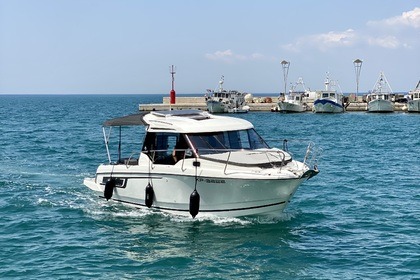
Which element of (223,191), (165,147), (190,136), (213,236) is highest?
(190,136)

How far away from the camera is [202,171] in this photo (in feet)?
56.7

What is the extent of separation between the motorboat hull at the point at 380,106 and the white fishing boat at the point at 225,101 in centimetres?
1840

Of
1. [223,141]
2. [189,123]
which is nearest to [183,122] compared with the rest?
[189,123]

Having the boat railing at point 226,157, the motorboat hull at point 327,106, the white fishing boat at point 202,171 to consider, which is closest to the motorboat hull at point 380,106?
the motorboat hull at point 327,106

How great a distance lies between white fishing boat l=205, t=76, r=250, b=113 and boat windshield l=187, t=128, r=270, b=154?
69.3 meters

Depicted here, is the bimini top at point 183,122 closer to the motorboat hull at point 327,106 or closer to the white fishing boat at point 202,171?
the white fishing boat at point 202,171

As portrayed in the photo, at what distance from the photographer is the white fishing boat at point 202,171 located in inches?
672

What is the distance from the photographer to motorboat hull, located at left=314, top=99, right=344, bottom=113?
88.2m

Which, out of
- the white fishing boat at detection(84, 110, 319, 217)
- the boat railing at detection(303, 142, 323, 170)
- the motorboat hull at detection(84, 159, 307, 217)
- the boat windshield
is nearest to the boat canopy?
the white fishing boat at detection(84, 110, 319, 217)

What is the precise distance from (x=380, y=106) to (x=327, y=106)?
7.33 m

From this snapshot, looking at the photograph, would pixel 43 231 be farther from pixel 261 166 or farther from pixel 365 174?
pixel 365 174

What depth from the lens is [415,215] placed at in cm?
1969

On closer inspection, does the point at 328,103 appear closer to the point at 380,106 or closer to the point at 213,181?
the point at 380,106

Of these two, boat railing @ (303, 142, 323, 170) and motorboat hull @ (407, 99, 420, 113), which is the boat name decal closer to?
boat railing @ (303, 142, 323, 170)
